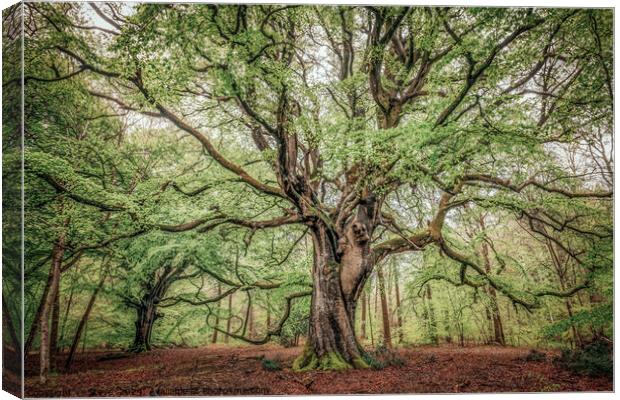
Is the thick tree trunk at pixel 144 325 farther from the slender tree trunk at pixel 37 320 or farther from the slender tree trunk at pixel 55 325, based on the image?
the slender tree trunk at pixel 37 320

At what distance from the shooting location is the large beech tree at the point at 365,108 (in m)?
5.22

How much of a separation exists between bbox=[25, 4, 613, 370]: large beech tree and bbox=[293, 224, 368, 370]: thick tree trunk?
19 millimetres

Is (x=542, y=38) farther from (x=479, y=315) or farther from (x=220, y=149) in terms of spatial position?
(x=220, y=149)

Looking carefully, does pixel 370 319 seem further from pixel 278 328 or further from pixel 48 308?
pixel 48 308

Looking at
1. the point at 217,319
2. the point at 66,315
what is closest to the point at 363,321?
the point at 217,319

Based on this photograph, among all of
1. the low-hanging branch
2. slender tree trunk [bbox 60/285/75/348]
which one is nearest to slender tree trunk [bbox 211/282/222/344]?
the low-hanging branch

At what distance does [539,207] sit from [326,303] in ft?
11.3

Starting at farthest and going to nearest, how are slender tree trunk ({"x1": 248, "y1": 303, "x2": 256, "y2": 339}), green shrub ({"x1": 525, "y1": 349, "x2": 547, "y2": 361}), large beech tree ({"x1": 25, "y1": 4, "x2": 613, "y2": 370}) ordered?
slender tree trunk ({"x1": 248, "y1": 303, "x2": 256, "y2": 339}) < green shrub ({"x1": 525, "y1": 349, "x2": 547, "y2": 361}) < large beech tree ({"x1": 25, "y1": 4, "x2": 613, "y2": 370})

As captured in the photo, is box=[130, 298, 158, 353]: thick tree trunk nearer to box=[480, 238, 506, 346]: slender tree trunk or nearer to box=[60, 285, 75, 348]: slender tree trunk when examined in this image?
box=[60, 285, 75, 348]: slender tree trunk

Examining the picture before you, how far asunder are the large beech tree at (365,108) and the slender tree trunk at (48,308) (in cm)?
80

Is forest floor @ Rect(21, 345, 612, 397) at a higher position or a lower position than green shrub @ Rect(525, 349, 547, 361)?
lower

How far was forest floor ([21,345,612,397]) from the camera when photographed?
5367 millimetres

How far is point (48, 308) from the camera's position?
5.75 m

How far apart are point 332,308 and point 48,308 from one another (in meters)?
3.77
